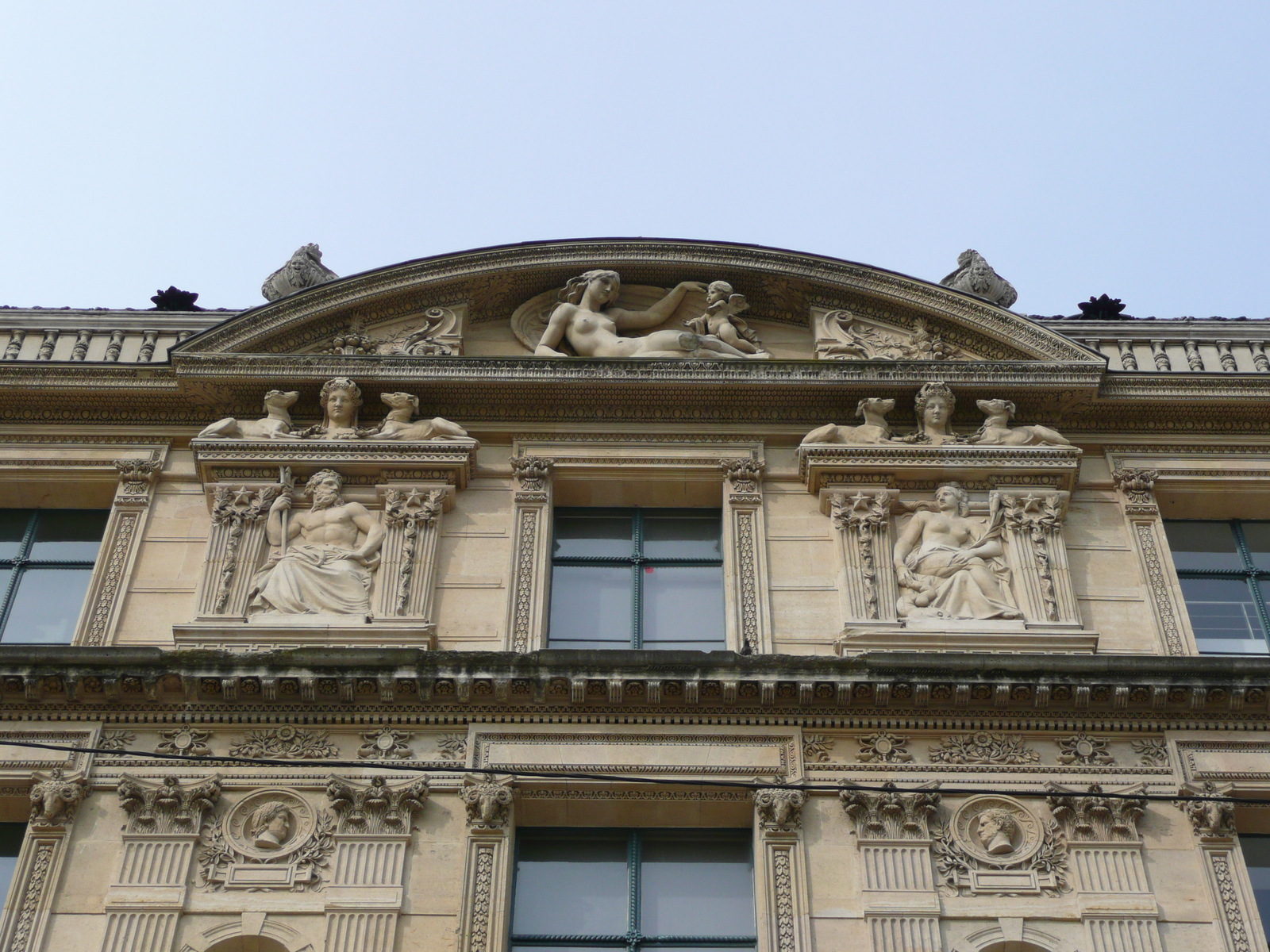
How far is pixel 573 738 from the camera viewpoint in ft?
51.9

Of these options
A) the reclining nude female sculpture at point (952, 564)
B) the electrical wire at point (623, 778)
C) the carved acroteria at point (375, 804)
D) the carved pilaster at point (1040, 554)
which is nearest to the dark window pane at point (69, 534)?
the electrical wire at point (623, 778)

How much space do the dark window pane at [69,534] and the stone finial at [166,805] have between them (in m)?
3.88

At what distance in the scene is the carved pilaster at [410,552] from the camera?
56.1ft

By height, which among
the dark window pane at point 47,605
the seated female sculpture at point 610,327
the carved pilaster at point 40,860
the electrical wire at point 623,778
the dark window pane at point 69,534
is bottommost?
the carved pilaster at point 40,860

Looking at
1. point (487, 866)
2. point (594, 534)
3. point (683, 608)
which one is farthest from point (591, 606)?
point (487, 866)

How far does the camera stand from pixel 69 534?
1878 cm

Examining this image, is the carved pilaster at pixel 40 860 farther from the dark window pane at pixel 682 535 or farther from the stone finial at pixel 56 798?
the dark window pane at pixel 682 535

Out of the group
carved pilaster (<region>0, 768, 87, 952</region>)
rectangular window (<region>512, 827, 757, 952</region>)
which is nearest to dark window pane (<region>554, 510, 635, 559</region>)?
rectangular window (<region>512, 827, 757, 952</region>)

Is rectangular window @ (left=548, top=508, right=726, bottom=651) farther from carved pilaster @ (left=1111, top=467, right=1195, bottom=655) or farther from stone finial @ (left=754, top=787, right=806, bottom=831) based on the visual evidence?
carved pilaster @ (left=1111, top=467, right=1195, bottom=655)

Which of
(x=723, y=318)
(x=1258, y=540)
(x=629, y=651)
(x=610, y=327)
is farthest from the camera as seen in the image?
(x=723, y=318)

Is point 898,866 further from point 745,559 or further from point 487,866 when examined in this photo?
point 745,559

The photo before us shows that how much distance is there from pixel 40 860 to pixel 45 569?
14.2ft

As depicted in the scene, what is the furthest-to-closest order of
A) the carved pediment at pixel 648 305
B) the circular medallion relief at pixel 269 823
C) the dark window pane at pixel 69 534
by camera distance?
the carved pediment at pixel 648 305 < the dark window pane at pixel 69 534 < the circular medallion relief at pixel 269 823

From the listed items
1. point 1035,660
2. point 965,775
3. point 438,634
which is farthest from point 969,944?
point 438,634
